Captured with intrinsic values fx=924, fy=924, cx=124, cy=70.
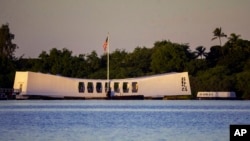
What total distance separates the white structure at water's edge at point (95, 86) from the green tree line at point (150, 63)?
1.98 metres

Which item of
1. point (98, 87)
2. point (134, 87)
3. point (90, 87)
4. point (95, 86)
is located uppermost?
point (90, 87)

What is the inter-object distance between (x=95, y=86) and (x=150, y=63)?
36.1 feet

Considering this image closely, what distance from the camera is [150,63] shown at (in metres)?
114

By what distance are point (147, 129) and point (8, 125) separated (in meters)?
7.15

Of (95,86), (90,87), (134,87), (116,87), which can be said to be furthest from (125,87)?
(95,86)

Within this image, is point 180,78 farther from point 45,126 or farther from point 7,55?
point 45,126

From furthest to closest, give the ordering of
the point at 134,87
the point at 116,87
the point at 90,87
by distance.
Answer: the point at 90,87, the point at 116,87, the point at 134,87

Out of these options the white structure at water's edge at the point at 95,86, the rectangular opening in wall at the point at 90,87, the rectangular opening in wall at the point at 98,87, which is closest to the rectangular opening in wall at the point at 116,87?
the white structure at water's edge at the point at 95,86

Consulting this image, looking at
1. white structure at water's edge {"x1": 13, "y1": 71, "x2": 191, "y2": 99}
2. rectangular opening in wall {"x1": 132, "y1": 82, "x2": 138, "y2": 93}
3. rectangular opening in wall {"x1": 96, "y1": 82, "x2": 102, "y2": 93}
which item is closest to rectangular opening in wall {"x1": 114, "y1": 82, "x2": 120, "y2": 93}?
white structure at water's edge {"x1": 13, "y1": 71, "x2": 191, "y2": 99}

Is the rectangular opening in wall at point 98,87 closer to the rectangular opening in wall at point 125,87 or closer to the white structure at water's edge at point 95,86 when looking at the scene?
the white structure at water's edge at point 95,86

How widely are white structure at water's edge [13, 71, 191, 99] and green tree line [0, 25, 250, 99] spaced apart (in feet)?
6.49

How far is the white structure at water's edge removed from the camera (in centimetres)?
10125

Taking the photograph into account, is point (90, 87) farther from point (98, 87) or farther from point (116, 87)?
point (116, 87)

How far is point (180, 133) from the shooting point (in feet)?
123
